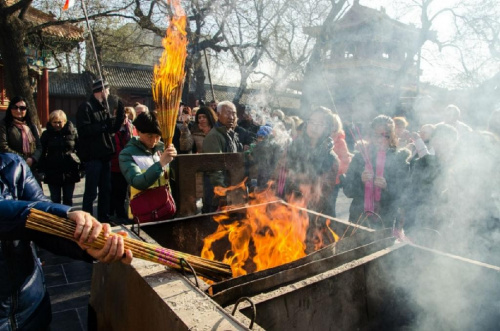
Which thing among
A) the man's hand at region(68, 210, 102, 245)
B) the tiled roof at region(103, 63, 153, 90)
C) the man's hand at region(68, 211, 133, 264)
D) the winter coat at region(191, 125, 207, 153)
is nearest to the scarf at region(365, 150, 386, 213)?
the man's hand at region(68, 211, 133, 264)

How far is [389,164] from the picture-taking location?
3.86m

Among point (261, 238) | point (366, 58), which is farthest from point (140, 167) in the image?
point (366, 58)

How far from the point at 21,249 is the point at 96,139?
12.0 ft

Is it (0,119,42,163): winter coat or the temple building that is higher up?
the temple building

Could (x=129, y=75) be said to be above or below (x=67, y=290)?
above

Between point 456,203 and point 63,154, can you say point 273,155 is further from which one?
point 63,154

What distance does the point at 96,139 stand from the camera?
496 centimetres

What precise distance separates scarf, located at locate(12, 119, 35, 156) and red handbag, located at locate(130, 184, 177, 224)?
93.9 inches

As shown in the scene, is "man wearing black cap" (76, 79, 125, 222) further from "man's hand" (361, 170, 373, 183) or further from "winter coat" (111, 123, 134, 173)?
"man's hand" (361, 170, 373, 183)

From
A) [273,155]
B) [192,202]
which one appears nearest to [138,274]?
[192,202]

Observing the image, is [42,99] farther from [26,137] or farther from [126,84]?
[26,137]

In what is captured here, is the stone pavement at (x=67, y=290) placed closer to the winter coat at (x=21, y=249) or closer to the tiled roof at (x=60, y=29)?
the winter coat at (x=21, y=249)

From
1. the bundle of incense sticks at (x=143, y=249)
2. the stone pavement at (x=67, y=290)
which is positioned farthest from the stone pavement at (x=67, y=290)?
the bundle of incense sticks at (x=143, y=249)

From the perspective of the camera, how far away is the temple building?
17.7 m
